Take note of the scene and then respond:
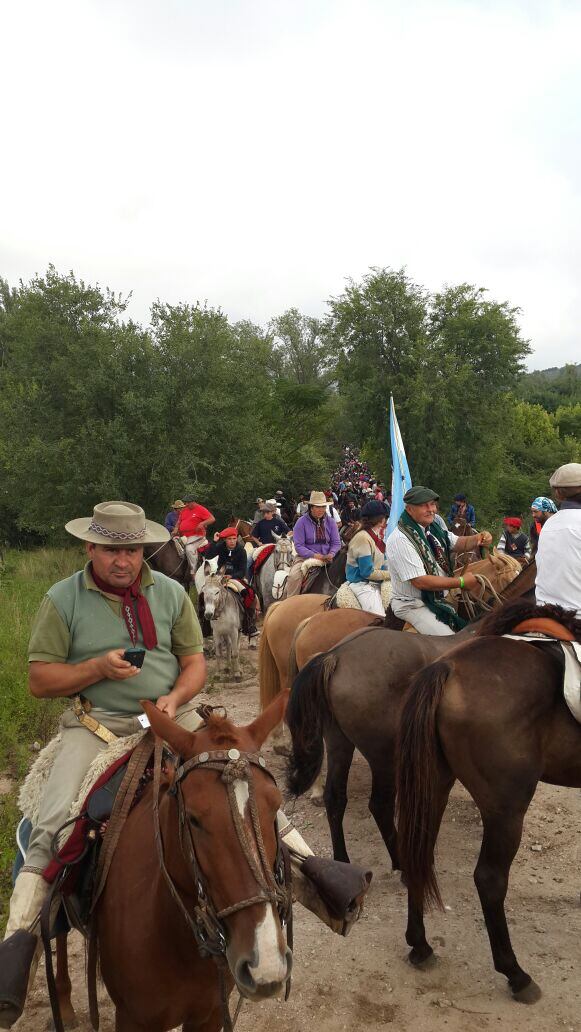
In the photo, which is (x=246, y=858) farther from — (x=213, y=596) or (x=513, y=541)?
(x=513, y=541)

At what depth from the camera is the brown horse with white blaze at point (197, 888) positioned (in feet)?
5.87

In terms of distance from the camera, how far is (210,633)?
12164 mm

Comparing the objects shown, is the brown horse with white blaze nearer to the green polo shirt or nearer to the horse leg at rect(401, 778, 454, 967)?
the green polo shirt

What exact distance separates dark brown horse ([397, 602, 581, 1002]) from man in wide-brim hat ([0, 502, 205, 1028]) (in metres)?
1.47

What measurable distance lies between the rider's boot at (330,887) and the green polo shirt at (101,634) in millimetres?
858

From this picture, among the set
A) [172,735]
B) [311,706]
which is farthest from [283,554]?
[172,735]

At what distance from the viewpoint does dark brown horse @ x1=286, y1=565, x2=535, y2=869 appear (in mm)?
4699

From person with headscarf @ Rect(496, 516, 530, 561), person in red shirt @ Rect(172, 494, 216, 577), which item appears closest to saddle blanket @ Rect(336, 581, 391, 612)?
person with headscarf @ Rect(496, 516, 530, 561)

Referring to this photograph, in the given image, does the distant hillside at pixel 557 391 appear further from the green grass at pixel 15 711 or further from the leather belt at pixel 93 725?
the leather belt at pixel 93 725

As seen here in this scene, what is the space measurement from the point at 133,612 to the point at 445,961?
9.63 ft

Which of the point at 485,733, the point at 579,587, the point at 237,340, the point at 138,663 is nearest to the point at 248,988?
the point at 138,663

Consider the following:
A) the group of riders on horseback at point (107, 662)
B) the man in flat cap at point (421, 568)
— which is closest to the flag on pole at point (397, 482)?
the man in flat cap at point (421, 568)

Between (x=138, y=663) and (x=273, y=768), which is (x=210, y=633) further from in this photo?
(x=138, y=663)

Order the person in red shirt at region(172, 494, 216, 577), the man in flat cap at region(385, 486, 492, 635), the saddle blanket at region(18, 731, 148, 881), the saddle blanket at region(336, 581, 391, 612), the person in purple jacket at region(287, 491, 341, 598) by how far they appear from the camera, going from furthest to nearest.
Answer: the person in red shirt at region(172, 494, 216, 577) < the person in purple jacket at region(287, 491, 341, 598) < the saddle blanket at region(336, 581, 391, 612) < the man in flat cap at region(385, 486, 492, 635) < the saddle blanket at region(18, 731, 148, 881)
